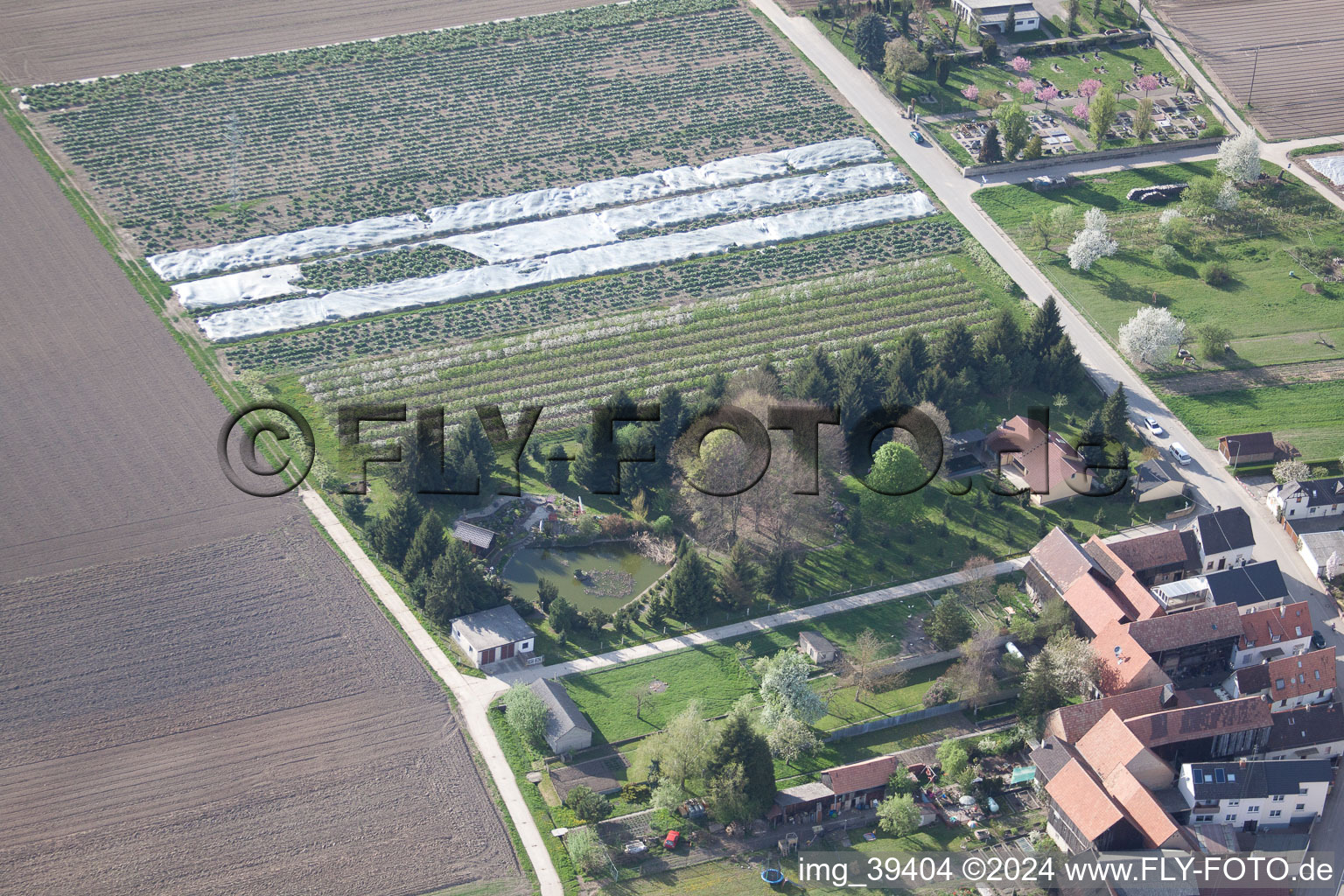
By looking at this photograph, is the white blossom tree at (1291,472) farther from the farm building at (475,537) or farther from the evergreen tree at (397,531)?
the evergreen tree at (397,531)

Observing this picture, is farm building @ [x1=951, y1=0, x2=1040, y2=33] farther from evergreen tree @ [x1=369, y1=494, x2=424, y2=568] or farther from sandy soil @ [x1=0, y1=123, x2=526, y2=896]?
evergreen tree @ [x1=369, y1=494, x2=424, y2=568]

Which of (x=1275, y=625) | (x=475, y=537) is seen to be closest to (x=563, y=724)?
(x=475, y=537)

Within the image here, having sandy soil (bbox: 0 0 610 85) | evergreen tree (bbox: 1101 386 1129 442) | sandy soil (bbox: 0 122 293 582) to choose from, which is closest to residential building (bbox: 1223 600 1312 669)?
evergreen tree (bbox: 1101 386 1129 442)

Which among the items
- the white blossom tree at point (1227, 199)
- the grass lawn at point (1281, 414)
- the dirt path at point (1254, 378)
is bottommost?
the grass lawn at point (1281, 414)

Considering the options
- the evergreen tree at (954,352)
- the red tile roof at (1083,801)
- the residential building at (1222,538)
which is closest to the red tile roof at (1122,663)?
the red tile roof at (1083,801)

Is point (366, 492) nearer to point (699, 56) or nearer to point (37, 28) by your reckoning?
point (699, 56)

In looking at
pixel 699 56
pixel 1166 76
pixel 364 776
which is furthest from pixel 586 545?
pixel 1166 76

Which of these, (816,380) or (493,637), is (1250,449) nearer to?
(816,380)
